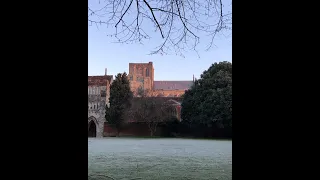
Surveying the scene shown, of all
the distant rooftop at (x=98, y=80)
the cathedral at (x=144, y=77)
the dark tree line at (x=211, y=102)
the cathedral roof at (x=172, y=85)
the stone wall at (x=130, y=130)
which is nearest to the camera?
the dark tree line at (x=211, y=102)

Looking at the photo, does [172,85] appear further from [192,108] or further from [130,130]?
[192,108]

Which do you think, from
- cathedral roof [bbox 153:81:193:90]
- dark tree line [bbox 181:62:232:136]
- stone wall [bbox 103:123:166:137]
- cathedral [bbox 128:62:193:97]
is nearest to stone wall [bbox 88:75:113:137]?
stone wall [bbox 103:123:166:137]

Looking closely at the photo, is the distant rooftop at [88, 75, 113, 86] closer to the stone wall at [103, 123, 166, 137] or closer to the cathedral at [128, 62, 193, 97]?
the stone wall at [103, 123, 166, 137]

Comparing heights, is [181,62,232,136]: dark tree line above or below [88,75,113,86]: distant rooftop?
below

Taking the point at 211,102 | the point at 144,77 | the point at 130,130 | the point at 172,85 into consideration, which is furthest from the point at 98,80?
the point at 172,85

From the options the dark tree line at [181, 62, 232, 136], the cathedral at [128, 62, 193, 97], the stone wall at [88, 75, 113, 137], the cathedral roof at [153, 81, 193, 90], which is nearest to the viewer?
the dark tree line at [181, 62, 232, 136]

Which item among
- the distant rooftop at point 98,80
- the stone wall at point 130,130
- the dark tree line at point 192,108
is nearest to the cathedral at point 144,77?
the distant rooftop at point 98,80

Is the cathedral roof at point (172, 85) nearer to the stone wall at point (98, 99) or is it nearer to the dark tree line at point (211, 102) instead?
the stone wall at point (98, 99)

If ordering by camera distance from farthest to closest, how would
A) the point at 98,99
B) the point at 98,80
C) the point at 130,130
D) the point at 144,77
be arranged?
the point at 144,77 → the point at 98,80 → the point at 98,99 → the point at 130,130

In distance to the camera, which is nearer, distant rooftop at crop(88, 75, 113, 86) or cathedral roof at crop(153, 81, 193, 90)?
distant rooftop at crop(88, 75, 113, 86)
